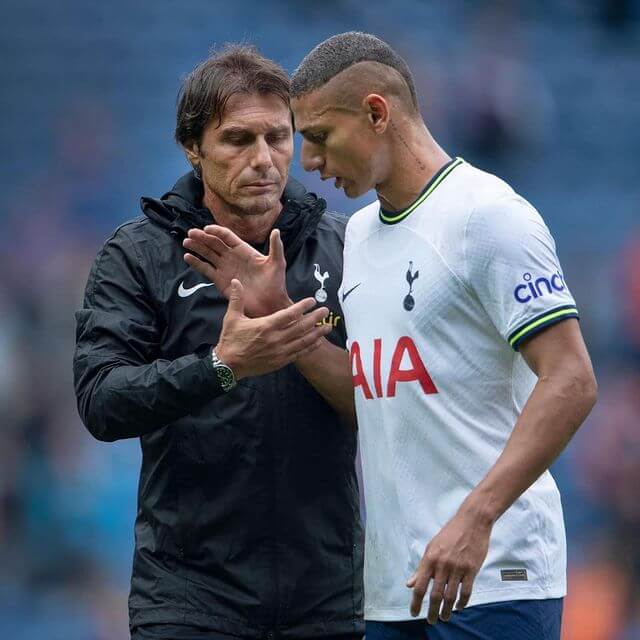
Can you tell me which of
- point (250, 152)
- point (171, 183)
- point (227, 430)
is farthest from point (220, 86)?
point (171, 183)

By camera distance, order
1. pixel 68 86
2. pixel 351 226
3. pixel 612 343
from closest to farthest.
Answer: pixel 351 226
pixel 612 343
pixel 68 86

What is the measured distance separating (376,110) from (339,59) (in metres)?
0.17

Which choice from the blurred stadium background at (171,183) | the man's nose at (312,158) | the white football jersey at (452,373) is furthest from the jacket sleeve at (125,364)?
the blurred stadium background at (171,183)

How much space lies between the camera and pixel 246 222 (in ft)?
12.5

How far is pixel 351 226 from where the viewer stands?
139 inches

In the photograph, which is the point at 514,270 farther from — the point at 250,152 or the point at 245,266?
the point at 250,152

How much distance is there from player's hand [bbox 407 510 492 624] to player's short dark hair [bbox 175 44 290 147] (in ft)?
5.13

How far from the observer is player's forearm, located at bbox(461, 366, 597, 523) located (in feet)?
8.99

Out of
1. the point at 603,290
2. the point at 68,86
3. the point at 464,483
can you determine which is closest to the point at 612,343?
the point at 603,290

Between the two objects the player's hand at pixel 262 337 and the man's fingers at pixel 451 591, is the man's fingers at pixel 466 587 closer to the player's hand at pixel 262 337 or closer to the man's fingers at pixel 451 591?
the man's fingers at pixel 451 591

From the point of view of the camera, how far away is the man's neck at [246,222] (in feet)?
12.5

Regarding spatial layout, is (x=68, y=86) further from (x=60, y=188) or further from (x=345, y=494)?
(x=345, y=494)

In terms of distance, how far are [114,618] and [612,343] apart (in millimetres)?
3857

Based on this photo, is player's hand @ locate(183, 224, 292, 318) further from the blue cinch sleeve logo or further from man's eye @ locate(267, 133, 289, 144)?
the blue cinch sleeve logo
